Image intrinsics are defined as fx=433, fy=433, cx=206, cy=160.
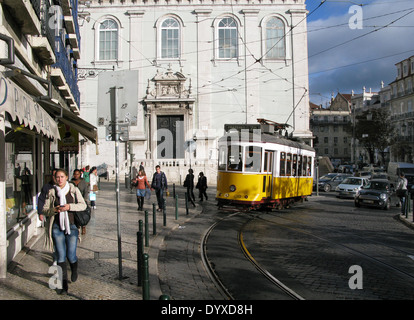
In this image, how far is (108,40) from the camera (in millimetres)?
34094

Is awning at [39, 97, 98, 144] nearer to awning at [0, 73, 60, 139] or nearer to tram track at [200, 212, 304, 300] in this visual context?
awning at [0, 73, 60, 139]

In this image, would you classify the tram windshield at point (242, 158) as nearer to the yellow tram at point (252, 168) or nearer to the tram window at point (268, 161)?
the yellow tram at point (252, 168)

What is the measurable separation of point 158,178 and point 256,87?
20.1 m

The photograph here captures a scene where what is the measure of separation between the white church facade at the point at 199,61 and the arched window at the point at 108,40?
3.1 inches

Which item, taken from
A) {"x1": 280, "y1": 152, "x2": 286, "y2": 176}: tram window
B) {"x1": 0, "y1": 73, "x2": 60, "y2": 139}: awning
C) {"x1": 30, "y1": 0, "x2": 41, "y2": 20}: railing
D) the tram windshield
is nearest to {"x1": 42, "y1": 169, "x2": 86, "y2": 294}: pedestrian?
{"x1": 0, "y1": 73, "x2": 60, "y2": 139}: awning

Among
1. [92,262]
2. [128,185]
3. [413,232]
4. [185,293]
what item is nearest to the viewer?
[185,293]

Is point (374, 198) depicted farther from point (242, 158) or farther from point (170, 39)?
point (170, 39)

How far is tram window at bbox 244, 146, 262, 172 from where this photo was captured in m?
14.9

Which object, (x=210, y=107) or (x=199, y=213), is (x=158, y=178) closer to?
(x=199, y=213)

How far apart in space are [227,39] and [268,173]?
21.4m

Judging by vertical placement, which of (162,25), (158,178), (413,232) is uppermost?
(162,25)

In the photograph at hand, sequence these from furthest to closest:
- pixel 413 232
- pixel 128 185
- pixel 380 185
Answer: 1. pixel 128 185
2. pixel 380 185
3. pixel 413 232

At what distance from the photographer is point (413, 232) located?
12773mm
